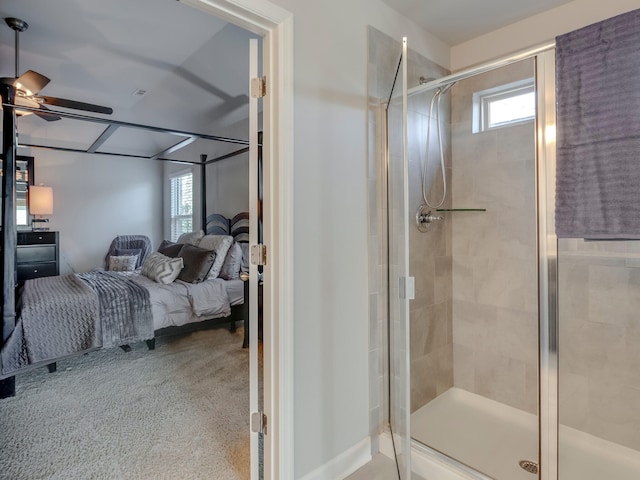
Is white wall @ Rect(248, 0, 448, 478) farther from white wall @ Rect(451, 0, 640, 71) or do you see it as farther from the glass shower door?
white wall @ Rect(451, 0, 640, 71)

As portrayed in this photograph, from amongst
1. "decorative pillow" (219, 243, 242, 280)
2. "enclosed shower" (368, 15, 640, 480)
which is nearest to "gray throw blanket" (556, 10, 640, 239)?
"enclosed shower" (368, 15, 640, 480)

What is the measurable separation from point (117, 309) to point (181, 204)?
318cm

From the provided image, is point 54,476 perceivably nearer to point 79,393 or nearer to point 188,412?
point 188,412

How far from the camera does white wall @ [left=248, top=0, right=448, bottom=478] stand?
155cm

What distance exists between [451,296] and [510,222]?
65 cm

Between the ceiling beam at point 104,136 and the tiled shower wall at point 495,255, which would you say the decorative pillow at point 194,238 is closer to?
the ceiling beam at point 104,136

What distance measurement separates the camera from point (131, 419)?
220 cm

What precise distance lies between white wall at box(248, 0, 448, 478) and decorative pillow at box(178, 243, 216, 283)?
2.37m

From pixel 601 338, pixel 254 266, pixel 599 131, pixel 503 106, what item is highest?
pixel 503 106

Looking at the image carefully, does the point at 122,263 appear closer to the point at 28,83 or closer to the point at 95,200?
the point at 95,200

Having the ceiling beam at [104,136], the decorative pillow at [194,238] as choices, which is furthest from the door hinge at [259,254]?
the decorative pillow at [194,238]

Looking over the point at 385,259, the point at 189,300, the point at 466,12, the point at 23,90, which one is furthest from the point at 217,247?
the point at 466,12

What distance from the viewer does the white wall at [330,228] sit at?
61.0 inches

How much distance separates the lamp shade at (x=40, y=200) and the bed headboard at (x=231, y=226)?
7.37ft
